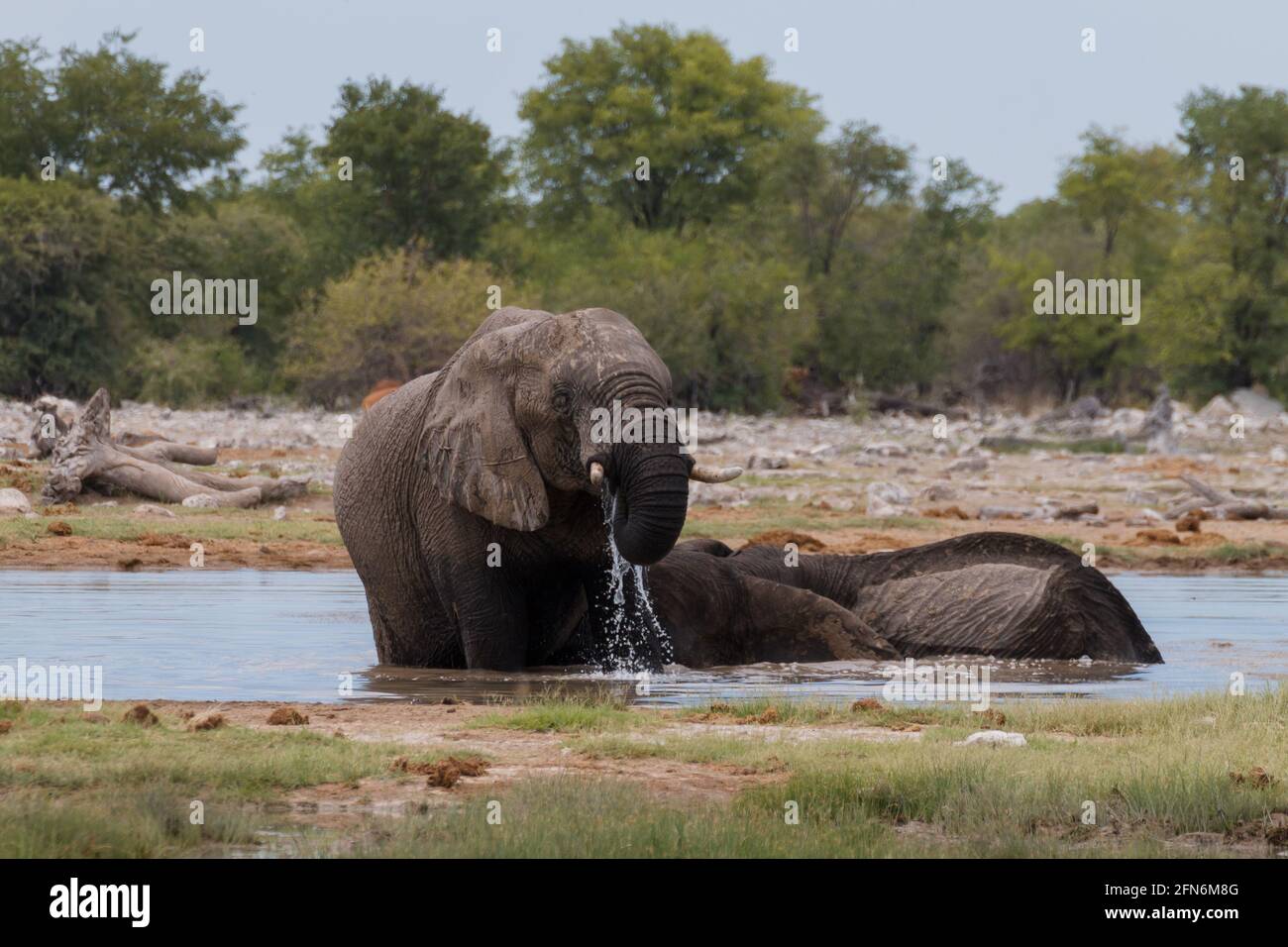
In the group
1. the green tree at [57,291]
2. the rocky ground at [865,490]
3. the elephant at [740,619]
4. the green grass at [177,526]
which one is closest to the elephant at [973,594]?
the elephant at [740,619]

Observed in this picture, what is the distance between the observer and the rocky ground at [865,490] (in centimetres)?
2075

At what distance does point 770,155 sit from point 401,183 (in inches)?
550

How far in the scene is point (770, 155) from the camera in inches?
2611

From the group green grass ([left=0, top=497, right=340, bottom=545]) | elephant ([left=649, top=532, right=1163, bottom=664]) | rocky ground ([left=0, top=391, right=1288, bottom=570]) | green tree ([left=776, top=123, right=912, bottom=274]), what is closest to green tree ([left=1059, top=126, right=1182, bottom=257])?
green tree ([left=776, top=123, right=912, bottom=274])

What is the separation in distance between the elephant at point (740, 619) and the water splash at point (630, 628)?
245mm

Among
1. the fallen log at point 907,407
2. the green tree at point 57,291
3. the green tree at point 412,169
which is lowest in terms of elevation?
the fallen log at point 907,407

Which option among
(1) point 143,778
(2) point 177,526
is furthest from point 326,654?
(2) point 177,526

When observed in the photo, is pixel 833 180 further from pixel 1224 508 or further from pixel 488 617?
pixel 488 617

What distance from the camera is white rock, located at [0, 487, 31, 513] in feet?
70.5

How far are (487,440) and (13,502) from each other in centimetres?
1210

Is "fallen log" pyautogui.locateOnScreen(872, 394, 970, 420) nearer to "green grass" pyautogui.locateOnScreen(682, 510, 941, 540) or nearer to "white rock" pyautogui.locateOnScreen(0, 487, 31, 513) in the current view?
"green grass" pyautogui.locateOnScreen(682, 510, 941, 540)

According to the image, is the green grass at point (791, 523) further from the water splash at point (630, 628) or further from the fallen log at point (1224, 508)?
the water splash at point (630, 628)

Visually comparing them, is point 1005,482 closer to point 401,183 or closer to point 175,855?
point 175,855

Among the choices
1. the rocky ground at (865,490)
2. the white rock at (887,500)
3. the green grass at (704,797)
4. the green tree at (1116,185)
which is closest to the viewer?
the green grass at (704,797)
